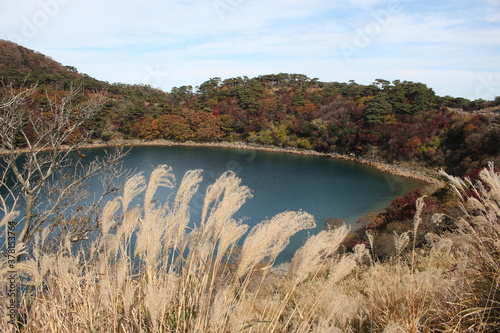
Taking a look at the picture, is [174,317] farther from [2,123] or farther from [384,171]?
[384,171]

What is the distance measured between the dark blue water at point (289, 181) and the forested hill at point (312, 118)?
12.4 ft

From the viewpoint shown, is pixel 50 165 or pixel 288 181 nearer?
pixel 50 165

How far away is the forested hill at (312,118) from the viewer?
950 inches

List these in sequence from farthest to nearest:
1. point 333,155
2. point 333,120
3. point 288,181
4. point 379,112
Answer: point 333,120
point 333,155
point 379,112
point 288,181

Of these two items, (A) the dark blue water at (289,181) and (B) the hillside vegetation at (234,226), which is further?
(A) the dark blue water at (289,181)

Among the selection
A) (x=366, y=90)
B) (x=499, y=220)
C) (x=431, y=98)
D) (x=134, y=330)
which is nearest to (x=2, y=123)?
(x=134, y=330)

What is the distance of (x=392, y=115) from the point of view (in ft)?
97.8

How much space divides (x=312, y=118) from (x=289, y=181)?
1710cm

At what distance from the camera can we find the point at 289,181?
20688mm

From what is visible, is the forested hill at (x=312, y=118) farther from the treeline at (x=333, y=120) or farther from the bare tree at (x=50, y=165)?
the bare tree at (x=50, y=165)

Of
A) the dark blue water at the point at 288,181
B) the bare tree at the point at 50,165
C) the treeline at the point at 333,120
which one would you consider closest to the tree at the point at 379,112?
the treeline at the point at 333,120

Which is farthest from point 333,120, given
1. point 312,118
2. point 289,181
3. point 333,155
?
point 289,181

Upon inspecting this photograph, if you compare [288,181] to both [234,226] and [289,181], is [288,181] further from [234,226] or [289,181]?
[234,226]

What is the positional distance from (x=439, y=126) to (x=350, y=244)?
73.8ft
